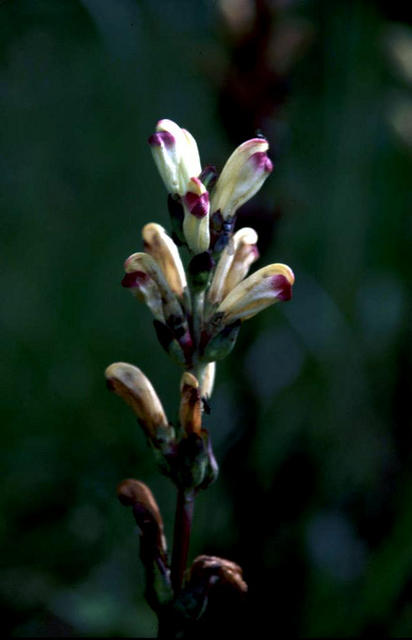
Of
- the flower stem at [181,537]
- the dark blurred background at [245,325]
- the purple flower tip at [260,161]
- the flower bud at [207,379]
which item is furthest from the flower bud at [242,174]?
the dark blurred background at [245,325]

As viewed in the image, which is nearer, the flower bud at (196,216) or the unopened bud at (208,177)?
the flower bud at (196,216)

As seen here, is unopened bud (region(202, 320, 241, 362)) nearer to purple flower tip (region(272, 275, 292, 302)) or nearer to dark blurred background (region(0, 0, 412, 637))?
purple flower tip (region(272, 275, 292, 302))

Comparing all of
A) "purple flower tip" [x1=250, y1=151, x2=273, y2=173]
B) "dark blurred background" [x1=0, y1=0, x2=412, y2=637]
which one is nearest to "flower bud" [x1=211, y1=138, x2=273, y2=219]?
"purple flower tip" [x1=250, y1=151, x2=273, y2=173]

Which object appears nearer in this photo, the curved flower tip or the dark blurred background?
the curved flower tip

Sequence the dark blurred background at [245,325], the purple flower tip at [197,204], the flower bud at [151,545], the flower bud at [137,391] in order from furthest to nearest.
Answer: the dark blurred background at [245,325] → the flower bud at [137,391] → the flower bud at [151,545] → the purple flower tip at [197,204]

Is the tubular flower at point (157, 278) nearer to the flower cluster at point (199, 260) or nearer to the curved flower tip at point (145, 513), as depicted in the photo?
the flower cluster at point (199, 260)

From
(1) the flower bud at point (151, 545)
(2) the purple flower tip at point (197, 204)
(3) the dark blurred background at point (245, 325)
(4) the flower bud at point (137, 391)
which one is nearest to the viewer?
(2) the purple flower tip at point (197, 204)
